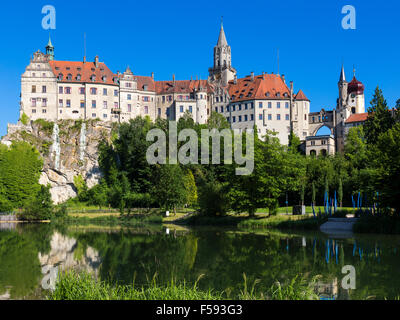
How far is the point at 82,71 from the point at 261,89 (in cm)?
3556

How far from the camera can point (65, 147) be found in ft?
262

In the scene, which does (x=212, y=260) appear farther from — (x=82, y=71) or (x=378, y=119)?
(x=82, y=71)

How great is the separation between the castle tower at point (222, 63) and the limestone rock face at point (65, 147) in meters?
31.2

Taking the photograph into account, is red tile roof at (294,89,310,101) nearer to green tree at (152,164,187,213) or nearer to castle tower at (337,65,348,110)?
castle tower at (337,65,348,110)

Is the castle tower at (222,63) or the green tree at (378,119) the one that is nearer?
the green tree at (378,119)

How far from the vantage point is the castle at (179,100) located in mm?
83438

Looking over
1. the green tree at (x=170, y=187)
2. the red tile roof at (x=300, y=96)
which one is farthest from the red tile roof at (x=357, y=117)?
the green tree at (x=170, y=187)

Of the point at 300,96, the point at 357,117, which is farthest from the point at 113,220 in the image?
the point at 357,117

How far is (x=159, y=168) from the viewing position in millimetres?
59312

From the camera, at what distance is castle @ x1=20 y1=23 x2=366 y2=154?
83.4m

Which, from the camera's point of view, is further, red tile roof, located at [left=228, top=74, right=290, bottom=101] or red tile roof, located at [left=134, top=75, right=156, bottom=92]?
red tile roof, located at [left=134, top=75, right=156, bottom=92]

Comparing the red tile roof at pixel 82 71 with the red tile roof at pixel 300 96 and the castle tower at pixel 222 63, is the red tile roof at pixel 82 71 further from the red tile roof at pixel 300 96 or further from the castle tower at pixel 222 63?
the red tile roof at pixel 300 96

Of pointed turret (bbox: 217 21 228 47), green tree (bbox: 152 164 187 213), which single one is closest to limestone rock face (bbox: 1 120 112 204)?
green tree (bbox: 152 164 187 213)
